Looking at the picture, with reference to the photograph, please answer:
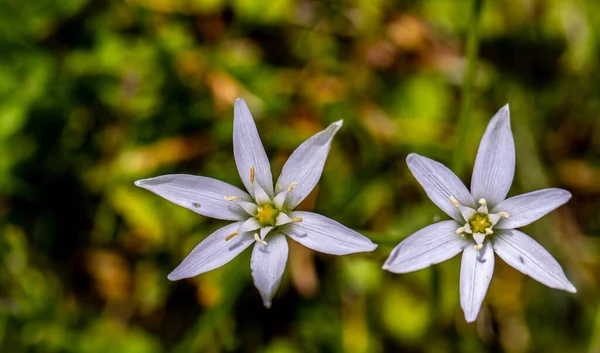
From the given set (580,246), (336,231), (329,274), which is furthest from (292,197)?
(580,246)

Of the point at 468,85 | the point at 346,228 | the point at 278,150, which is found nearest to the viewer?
the point at 346,228

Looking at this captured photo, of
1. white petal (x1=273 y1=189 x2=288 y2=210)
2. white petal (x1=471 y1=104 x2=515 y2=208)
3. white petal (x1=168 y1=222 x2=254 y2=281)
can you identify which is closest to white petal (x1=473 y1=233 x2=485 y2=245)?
white petal (x1=471 y1=104 x2=515 y2=208)

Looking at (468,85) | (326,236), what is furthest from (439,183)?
(468,85)

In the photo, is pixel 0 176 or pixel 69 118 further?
pixel 69 118

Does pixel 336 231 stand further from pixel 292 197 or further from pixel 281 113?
pixel 281 113

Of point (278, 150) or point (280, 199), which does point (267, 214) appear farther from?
point (278, 150)

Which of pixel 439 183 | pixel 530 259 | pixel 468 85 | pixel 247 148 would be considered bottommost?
pixel 530 259
